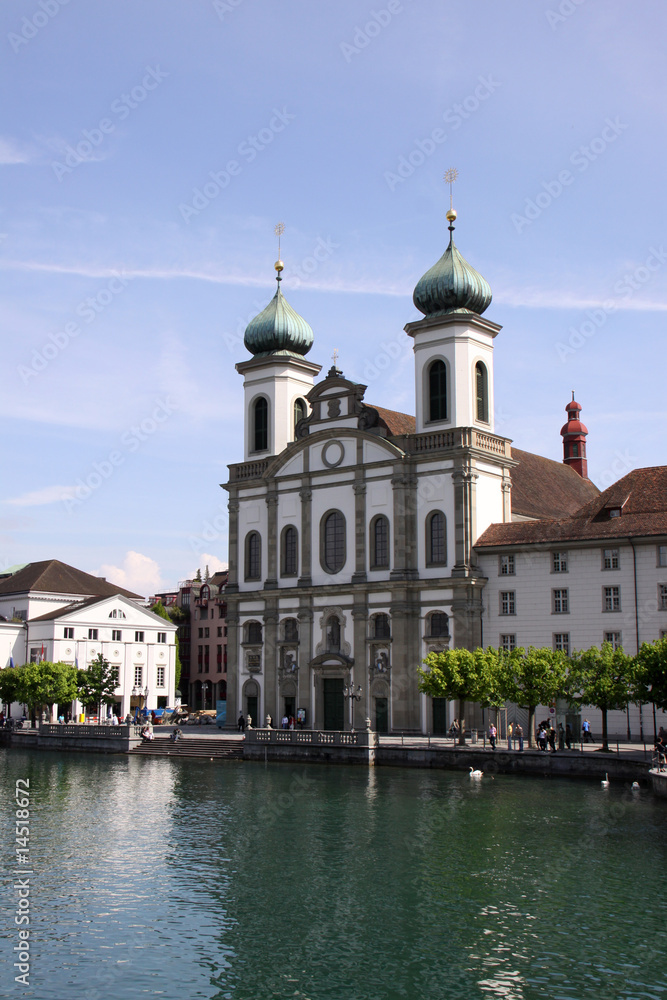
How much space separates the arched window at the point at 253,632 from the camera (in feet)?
241

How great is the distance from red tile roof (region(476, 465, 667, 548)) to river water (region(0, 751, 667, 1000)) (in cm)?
1779

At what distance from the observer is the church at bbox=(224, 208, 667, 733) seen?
205 ft

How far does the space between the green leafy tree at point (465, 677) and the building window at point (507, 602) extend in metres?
6.96

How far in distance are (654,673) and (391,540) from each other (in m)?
22.1

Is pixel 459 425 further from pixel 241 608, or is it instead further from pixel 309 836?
pixel 309 836

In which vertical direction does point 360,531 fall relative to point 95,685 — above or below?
above

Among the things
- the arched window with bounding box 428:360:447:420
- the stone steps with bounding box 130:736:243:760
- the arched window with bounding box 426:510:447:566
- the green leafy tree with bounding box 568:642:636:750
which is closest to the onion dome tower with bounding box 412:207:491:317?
the arched window with bounding box 428:360:447:420

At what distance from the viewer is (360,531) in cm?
6750

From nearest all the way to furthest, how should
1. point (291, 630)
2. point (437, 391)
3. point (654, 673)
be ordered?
point (654, 673)
point (437, 391)
point (291, 630)

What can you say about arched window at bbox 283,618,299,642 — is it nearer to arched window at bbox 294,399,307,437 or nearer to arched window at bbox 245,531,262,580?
arched window at bbox 245,531,262,580

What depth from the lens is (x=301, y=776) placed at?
162 ft

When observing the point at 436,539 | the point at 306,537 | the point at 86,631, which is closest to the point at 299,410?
the point at 306,537

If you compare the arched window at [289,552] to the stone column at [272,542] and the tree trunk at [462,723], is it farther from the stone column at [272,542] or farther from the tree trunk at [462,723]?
the tree trunk at [462,723]

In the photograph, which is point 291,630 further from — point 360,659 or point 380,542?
point 380,542
